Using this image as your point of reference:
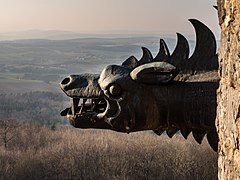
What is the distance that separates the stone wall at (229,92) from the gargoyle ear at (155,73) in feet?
0.93

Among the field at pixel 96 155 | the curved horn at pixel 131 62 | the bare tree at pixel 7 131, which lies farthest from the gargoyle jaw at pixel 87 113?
the bare tree at pixel 7 131

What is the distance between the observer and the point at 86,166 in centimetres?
941

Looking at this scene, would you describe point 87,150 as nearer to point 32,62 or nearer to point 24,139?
point 24,139

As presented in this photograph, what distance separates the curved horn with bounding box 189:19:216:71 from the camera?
3.63 feet

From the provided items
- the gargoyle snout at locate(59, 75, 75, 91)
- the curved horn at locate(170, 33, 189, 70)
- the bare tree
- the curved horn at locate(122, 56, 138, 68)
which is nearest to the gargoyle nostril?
the gargoyle snout at locate(59, 75, 75, 91)

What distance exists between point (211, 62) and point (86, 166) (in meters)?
8.49

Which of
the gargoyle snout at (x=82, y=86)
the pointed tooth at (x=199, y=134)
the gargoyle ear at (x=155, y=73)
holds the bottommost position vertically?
the pointed tooth at (x=199, y=134)

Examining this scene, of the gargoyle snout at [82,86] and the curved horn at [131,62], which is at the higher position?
the curved horn at [131,62]

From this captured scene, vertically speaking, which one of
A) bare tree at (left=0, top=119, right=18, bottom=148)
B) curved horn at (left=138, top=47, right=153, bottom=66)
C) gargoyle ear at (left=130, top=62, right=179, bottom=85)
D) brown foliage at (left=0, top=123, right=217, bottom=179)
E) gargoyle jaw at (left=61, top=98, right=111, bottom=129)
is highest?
curved horn at (left=138, top=47, right=153, bottom=66)

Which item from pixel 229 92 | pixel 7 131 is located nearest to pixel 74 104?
pixel 229 92

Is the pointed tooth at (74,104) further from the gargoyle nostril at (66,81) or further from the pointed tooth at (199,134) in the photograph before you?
the pointed tooth at (199,134)

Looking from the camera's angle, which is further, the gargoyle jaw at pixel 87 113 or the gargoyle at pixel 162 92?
the gargoyle jaw at pixel 87 113

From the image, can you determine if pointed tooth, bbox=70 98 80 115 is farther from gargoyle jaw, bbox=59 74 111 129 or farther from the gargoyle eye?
the gargoyle eye

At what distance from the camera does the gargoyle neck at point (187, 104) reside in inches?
41.9
